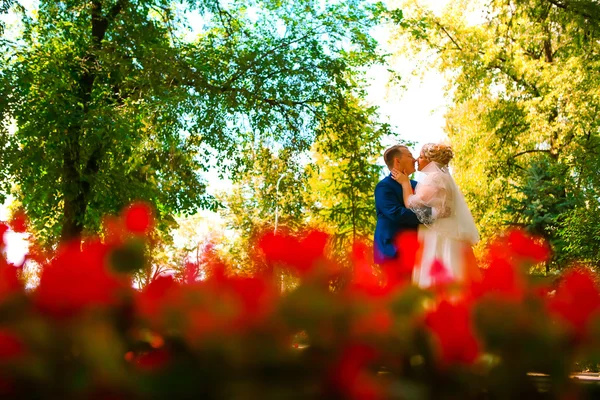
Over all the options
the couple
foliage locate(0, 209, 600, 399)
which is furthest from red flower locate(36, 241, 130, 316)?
the couple

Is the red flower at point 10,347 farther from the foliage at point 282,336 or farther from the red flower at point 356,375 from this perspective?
the red flower at point 356,375

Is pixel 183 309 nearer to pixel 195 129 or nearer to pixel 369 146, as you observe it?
pixel 195 129

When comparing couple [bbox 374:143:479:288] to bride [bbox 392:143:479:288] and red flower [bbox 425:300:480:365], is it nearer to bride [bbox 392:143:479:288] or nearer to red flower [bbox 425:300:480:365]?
bride [bbox 392:143:479:288]

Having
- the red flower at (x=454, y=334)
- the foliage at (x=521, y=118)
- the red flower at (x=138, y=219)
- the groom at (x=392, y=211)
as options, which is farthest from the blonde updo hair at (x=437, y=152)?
the foliage at (x=521, y=118)

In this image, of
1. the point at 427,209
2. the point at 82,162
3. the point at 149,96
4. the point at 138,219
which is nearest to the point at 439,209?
the point at 427,209

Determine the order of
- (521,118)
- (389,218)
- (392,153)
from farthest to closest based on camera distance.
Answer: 1. (521,118)
2. (392,153)
3. (389,218)

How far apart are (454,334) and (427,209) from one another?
21.2ft

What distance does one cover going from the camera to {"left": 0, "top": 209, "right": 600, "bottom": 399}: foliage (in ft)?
3.13

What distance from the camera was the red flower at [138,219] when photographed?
1327 millimetres

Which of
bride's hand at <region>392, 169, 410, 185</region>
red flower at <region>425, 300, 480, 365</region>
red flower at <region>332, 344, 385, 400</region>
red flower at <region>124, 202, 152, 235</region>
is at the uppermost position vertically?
bride's hand at <region>392, 169, 410, 185</region>

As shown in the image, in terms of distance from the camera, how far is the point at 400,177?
24.9 ft

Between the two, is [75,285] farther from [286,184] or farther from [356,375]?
[286,184]

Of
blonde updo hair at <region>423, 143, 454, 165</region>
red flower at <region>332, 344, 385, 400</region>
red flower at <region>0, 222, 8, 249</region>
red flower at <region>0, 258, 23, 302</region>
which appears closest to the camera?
red flower at <region>332, 344, 385, 400</region>

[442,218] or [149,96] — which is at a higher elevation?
[149,96]
